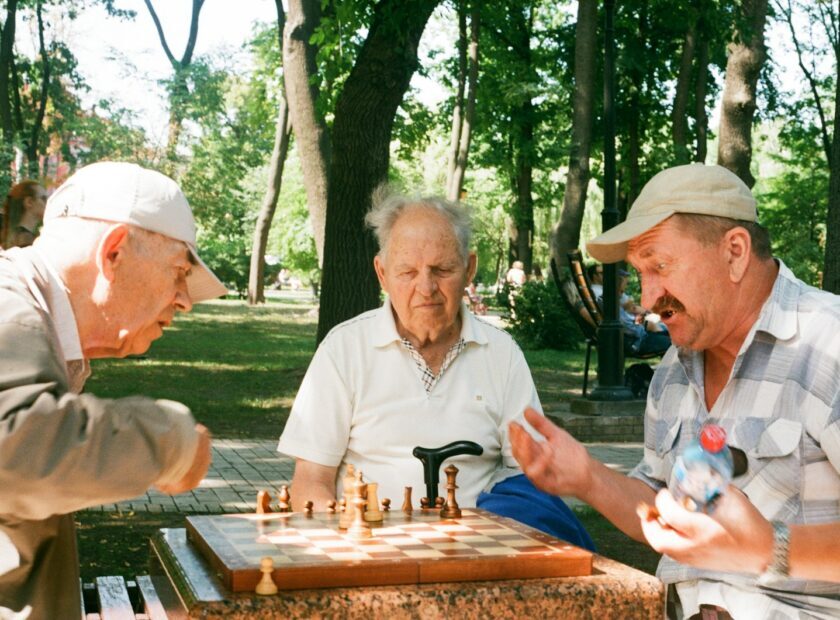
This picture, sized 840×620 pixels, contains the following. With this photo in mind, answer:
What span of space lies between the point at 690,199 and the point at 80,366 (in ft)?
5.26

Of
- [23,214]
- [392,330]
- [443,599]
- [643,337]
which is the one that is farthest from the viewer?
[643,337]

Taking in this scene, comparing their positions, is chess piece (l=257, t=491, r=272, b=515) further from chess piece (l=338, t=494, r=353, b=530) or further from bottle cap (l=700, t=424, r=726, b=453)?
bottle cap (l=700, t=424, r=726, b=453)

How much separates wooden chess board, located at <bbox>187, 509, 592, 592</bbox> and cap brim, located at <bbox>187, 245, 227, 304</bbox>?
529 mm

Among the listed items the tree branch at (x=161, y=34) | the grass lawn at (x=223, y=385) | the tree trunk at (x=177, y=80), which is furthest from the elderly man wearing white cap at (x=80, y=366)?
the tree branch at (x=161, y=34)

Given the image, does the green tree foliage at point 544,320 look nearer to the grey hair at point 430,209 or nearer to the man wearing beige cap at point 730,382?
the grey hair at point 430,209

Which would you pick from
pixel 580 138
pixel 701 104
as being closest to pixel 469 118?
A: pixel 701 104

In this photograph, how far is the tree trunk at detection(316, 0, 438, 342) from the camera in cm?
902

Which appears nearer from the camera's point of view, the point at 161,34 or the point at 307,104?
the point at 307,104

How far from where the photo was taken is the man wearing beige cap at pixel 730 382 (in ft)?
9.16

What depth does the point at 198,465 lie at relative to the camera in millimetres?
1947

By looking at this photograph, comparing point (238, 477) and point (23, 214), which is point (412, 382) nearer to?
point (23, 214)

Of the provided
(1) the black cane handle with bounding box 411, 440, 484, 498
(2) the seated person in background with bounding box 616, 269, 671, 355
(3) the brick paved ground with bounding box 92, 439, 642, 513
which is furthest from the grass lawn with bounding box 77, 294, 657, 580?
(1) the black cane handle with bounding box 411, 440, 484, 498

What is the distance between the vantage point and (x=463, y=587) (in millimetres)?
2285

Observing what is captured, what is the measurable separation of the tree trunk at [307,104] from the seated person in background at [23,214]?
5.83 metres
